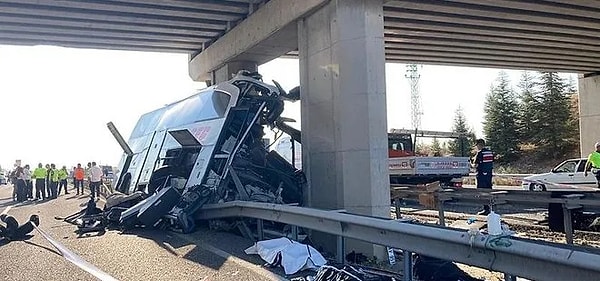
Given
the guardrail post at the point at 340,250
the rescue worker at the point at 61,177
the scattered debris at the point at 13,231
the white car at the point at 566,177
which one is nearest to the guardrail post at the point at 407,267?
the guardrail post at the point at 340,250

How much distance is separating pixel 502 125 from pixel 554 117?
4625 mm

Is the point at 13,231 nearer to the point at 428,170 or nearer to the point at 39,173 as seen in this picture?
the point at 39,173

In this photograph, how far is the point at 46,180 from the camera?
85.4 feet

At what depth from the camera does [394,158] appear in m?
25.4

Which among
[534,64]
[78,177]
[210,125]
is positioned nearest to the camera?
[210,125]

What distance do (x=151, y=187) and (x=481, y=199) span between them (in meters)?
6.30

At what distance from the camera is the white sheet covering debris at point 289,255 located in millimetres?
6578

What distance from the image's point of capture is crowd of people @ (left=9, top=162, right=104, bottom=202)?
23.8m

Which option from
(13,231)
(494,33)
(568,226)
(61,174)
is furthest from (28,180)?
(568,226)

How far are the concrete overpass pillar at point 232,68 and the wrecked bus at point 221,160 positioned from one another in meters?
4.22

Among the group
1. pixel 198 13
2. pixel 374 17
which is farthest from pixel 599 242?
pixel 198 13

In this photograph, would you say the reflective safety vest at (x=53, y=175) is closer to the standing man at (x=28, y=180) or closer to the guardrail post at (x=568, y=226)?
the standing man at (x=28, y=180)

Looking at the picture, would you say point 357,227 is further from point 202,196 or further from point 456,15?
point 456,15

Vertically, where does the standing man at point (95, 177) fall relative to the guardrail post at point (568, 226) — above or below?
above
